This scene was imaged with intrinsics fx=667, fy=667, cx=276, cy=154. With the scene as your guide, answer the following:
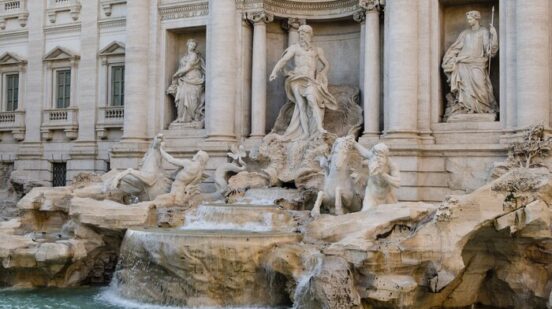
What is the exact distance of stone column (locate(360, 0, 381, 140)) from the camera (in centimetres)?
1691

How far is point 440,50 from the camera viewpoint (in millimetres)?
16641

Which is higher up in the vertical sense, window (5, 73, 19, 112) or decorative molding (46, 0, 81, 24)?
decorative molding (46, 0, 81, 24)

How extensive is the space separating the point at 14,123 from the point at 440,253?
17532mm

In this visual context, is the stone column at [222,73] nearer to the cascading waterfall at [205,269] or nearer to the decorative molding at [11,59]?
the cascading waterfall at [205,269]

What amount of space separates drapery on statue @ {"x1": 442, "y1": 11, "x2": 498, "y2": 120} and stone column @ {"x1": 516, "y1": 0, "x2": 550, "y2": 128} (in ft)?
3.08

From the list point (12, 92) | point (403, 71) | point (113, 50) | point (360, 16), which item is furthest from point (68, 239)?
point (12, 92)

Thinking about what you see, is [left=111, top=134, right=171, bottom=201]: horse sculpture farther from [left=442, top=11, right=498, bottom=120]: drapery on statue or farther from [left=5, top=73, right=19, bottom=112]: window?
[left=5, top=73, right=19, bottom=112]: window

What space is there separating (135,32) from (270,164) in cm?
633

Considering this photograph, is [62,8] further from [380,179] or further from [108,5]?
[380,179]

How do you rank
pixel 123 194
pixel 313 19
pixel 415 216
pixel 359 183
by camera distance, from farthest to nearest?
pixel 313 19 → pixel 123 194 → pixel 359 183 → pixel 415 216

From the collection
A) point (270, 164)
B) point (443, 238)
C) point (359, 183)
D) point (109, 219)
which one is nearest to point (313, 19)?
point (270, 164)

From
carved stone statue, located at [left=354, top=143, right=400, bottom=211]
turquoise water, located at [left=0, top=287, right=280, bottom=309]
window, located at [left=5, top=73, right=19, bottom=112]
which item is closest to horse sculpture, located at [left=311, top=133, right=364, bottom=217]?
carved stone statue, located at [left=354, top=143, right=400, bottom=211]

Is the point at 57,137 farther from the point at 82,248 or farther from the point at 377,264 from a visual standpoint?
the point at 377,264

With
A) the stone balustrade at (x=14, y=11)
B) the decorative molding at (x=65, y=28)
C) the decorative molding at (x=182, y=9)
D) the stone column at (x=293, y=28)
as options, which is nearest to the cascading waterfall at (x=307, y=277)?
the stone column at (x=293, y=28)
